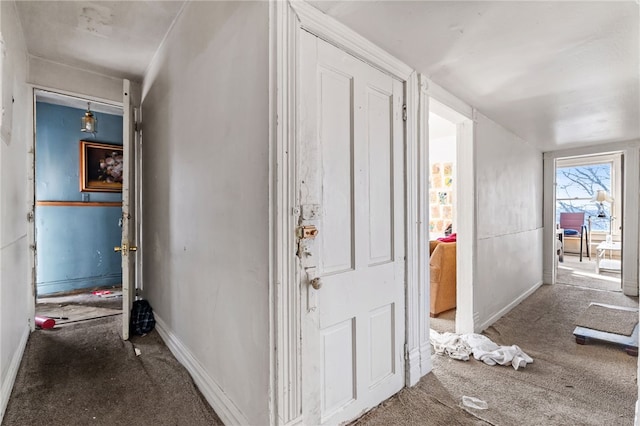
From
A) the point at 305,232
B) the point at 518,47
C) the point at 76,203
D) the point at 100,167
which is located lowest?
the point at 305,232

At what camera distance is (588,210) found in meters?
6.75

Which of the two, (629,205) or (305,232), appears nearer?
(305,232)

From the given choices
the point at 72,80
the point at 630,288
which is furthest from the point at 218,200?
the point at 630,288

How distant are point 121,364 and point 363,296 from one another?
1771mm

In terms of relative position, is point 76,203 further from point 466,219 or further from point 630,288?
point 630,288

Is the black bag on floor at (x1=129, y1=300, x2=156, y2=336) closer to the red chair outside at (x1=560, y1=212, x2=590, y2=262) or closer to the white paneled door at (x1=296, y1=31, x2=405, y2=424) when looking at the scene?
the white paneled door at (x1=296, y1=31, x2=405, y2=424)

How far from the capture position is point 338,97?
5.04 ft

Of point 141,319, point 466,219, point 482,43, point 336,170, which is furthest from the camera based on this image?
point 466,219

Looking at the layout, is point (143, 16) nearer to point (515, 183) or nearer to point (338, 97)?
point (338, 97)

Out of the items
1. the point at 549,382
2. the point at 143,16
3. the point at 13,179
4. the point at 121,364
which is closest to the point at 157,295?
the point at 121,364

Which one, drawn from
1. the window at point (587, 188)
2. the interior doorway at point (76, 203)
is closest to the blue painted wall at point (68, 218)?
the interior doorway at point (76, 203)

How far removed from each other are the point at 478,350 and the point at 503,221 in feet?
5.10

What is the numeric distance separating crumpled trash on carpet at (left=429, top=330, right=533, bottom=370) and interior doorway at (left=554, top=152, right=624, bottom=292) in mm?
A: 4413

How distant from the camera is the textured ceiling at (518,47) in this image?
1.41 metres
